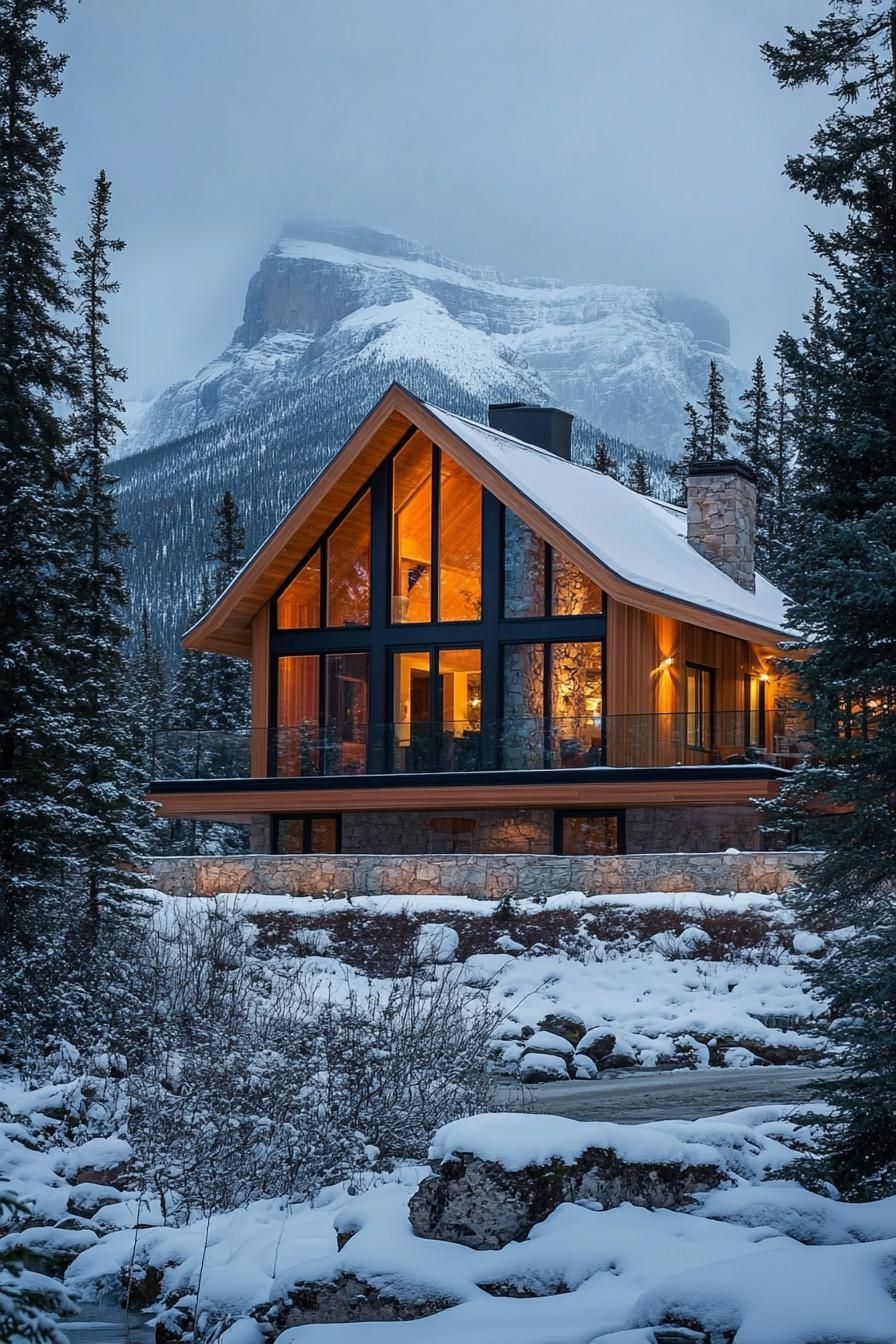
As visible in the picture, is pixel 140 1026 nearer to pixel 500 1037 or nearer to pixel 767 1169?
pixel 500 1037

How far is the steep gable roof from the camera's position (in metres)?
27.5

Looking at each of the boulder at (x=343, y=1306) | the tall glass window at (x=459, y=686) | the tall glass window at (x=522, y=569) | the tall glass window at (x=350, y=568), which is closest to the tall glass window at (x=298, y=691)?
the tall glass window at (x=350, y=568)

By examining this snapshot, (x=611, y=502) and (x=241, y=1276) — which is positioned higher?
(x=611, y=502)

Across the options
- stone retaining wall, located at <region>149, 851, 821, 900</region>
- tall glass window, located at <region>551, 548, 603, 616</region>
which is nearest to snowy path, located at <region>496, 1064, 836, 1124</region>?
stone retaining wall, located at <region>149, 851, 821, 900</region>

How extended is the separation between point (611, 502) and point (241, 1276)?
25.7 metres

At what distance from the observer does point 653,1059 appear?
18.0 m

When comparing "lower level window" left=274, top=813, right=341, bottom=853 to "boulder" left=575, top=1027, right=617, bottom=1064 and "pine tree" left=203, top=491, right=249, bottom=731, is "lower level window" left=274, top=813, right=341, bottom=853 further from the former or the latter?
"pine tree" left=203, top=491, right=249, bottom=731

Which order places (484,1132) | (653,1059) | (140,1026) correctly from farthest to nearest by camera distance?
(653,1059), (140,1026), (484,1132)

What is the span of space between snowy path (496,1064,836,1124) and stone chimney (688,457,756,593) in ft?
58.8

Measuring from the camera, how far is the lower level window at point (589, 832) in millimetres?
28594

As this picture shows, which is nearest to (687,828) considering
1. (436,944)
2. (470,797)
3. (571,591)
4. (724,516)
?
(470,797)

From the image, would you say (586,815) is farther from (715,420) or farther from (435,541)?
(715,420)

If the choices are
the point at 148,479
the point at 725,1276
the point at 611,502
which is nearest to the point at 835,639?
the point at 725,1276

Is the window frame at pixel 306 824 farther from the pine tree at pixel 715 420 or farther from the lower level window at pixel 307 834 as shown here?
the pine tree at pixel 715 420
